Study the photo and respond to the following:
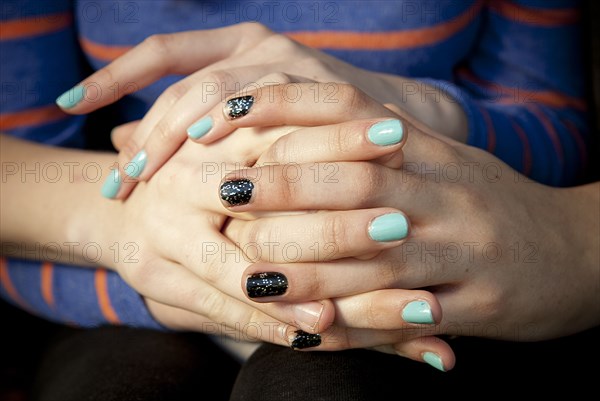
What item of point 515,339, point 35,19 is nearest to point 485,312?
point 515,339

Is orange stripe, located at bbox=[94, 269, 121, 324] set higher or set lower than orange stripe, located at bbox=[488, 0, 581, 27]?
lower

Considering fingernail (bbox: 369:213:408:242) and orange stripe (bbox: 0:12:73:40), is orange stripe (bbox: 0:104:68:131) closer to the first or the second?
orange stripe (bbox: 0:12:73:40)

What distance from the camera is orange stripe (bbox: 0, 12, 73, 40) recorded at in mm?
688

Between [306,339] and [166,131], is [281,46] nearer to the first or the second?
[166,131]

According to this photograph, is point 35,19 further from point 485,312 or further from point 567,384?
point 567,384

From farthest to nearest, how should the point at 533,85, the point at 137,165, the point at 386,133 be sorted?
the point at 533,85
the point at 137,165
the point at 386,133

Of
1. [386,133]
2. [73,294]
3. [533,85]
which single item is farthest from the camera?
[533,85]

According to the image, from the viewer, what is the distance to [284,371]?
507 millimetres

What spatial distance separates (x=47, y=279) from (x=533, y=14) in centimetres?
67

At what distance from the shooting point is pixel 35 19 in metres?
0.70

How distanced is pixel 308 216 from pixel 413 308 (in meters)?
0.11

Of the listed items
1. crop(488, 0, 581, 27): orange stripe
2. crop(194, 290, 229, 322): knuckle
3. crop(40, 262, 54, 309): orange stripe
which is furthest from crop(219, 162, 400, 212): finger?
crop(488, 0, 581, 27): orange stripe

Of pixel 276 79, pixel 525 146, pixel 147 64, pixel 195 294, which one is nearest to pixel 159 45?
pixel 147 64

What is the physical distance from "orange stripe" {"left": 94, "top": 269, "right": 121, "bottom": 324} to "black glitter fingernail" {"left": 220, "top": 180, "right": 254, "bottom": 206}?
0.25 meters
